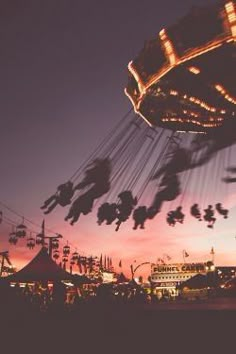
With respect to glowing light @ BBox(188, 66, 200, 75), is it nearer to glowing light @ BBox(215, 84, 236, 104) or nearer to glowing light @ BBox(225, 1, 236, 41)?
glowing light @ BBox(215, 84, 236, 104)

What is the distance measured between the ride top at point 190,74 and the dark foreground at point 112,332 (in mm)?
5208

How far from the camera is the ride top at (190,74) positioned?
753 centimetres

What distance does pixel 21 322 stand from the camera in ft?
40.2

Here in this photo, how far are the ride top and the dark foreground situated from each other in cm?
521

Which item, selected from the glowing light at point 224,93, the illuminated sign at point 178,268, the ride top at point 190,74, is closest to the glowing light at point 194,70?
the ride top at point 190,74

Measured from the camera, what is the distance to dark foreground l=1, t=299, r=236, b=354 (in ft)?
28.9

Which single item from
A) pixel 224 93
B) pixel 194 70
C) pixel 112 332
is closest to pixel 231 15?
pixel 194 70

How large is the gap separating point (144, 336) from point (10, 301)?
4.87 m

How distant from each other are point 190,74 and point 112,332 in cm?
625

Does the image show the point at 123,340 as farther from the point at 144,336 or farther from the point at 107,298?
the point at 107,298

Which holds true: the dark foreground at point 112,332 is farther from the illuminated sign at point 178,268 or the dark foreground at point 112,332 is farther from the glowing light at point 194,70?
the illuminated sign at point 178,268

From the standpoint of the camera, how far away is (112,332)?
1088 cm

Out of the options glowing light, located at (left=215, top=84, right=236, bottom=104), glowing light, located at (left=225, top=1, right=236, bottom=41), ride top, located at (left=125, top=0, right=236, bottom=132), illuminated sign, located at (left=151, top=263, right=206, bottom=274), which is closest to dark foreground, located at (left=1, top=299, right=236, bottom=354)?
ride top, located at (left=125, top=0, right=236, bottom=132)

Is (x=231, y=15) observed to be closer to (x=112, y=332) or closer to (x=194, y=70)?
(x=194, y=70)
